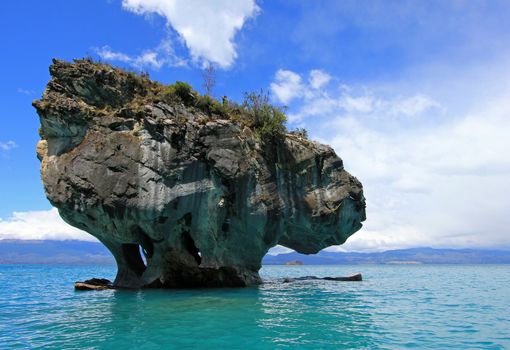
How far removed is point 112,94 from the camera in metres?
24.0

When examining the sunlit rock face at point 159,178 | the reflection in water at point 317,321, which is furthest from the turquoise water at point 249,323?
the sunlit rock face at point 159,178

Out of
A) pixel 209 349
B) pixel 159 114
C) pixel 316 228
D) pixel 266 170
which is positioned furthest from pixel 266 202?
pixel 209 349

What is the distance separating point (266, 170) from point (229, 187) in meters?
3.19

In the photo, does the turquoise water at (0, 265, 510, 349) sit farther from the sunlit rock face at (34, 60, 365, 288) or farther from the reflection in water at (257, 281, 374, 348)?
the sunlit rock face at (34, 60, 365, 288)

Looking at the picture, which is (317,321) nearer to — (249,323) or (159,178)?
(249,323)

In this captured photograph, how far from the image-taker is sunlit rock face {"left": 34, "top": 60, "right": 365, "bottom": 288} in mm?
22344

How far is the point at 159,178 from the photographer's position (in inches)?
894

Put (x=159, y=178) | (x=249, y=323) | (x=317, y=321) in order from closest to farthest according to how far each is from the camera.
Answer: (x=249, y=323)
(x=317, y=321)
(x=159, y=178)

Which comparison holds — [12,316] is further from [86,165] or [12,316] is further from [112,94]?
[112,94]

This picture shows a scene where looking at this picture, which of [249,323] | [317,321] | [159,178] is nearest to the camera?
[249,323]

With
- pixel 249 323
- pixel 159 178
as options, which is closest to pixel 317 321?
pixel 249 323

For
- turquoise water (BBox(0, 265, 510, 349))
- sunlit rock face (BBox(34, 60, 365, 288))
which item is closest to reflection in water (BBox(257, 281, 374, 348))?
turquoise water (BBox(0, 265, 510, 349))

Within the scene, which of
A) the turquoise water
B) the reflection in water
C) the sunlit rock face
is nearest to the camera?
the turquoise water

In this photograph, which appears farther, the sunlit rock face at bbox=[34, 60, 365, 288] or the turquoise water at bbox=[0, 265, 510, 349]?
the sunlit rock face at bbox=[34, 60, 365, 288]
